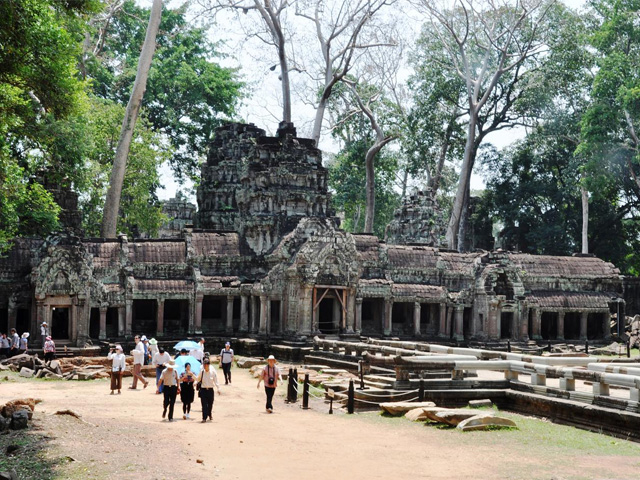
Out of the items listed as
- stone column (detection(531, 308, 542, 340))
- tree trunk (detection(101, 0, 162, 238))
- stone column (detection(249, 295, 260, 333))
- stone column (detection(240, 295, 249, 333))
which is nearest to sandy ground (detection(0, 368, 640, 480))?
stone column (detection(249, 295, 260, 333))

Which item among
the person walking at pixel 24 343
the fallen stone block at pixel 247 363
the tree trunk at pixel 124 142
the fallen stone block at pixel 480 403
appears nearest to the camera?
the fallen stone block at pixel 480 403

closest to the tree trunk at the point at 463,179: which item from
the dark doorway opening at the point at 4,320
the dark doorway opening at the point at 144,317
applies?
the dark doorway opening at the point at 144,317

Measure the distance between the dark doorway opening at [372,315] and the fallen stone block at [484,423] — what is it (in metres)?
20.2

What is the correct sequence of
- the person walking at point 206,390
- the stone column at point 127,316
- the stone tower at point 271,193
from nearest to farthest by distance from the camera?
1. the person walking at point 206,390
2. the stone column at point 127,316
3. the stone tower at point 271,193

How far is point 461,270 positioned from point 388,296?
174 inches

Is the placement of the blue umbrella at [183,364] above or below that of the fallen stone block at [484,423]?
above

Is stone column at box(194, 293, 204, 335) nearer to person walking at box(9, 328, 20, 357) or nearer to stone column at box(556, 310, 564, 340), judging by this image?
person walking at box(9, 328, 20, 357)

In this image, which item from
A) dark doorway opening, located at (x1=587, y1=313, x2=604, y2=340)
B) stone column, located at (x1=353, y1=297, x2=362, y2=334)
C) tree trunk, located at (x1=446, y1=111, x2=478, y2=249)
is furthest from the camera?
tree trunk, located at (x1=446, y1=111, x2=478, y2=249)

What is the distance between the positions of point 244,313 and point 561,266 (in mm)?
16327

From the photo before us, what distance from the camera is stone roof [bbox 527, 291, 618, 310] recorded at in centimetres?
3928

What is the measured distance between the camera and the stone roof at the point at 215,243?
115 ft

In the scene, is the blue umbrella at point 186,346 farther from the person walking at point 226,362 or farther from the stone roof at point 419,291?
the stone roof at point 419,291

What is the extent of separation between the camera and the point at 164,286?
33.7m

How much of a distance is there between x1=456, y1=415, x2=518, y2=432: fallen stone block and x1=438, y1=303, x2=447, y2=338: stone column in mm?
20777
